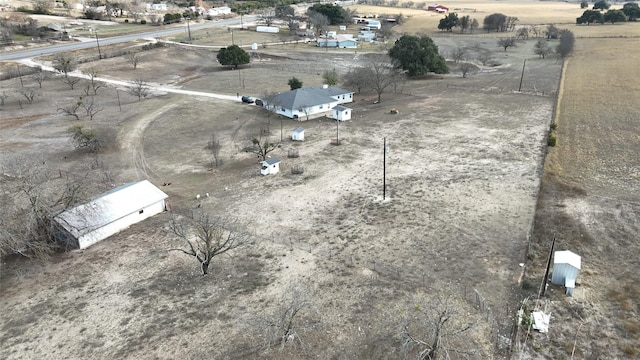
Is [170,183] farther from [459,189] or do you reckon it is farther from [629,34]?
[629,34]

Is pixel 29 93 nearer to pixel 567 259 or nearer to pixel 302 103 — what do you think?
pixel 302 103

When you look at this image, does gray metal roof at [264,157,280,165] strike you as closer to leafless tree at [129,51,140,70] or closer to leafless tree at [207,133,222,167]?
leafless tree at [207,133,222,167]

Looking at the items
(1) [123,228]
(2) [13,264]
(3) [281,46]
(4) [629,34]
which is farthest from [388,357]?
(4) [629,34]

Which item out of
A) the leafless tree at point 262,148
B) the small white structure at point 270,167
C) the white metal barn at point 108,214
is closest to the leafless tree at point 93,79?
the leafless tree at point 262,148

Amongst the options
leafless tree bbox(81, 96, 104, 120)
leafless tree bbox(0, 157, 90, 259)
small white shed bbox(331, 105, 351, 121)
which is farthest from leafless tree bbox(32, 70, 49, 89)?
small white shed bbox(331, 105, 351, 121)

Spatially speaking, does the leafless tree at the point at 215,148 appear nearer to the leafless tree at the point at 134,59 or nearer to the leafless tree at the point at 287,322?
the leafless tree at the point at 287,322

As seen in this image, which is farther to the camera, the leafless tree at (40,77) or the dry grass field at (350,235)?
the leafless tree at (40,77)

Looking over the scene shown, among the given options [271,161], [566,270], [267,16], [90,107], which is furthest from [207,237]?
[267,16]
